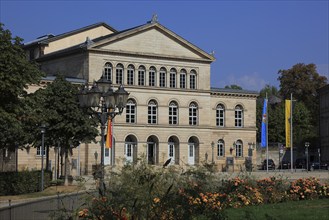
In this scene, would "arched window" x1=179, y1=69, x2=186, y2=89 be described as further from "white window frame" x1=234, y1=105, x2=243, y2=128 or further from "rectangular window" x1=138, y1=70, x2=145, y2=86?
"white window frame" x1=234, y1=105, x2=243, y2=128

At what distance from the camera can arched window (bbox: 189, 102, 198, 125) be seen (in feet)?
265

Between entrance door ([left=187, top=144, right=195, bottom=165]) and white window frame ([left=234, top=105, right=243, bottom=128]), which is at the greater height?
white window frame ([left=234, top=105, right=243, bottom=128])

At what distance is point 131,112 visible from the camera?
76750 millimetres

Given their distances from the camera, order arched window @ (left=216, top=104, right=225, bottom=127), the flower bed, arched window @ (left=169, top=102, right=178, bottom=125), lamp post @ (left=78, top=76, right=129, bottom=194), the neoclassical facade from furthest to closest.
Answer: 1. arched window @ (left=216, top=104, right=225, bottom=127)
2. arched window @ (left=169, top=102, right=178, bottom=125)
3. the neoclassical facade
4. lamp post @ (left=78, top=76, right=129, bottom=194)
5. the flower bed

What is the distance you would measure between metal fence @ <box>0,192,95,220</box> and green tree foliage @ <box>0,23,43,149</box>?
16.2 m

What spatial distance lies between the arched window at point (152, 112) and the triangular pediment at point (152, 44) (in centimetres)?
526

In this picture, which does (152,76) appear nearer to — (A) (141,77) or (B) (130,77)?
(A) (141,77)

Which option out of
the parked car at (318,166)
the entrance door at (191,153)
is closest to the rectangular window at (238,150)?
the entrance door at (191,153)

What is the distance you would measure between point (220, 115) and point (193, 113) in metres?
4.19

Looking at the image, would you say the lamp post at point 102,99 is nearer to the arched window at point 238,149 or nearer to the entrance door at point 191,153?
the entrance door at point 191,153

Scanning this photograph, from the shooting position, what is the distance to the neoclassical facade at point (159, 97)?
75.0 m

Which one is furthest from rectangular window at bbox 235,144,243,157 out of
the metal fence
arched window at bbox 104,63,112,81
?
the metal fence

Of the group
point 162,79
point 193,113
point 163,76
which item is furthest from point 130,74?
point 193,113

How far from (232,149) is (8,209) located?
69.1m
